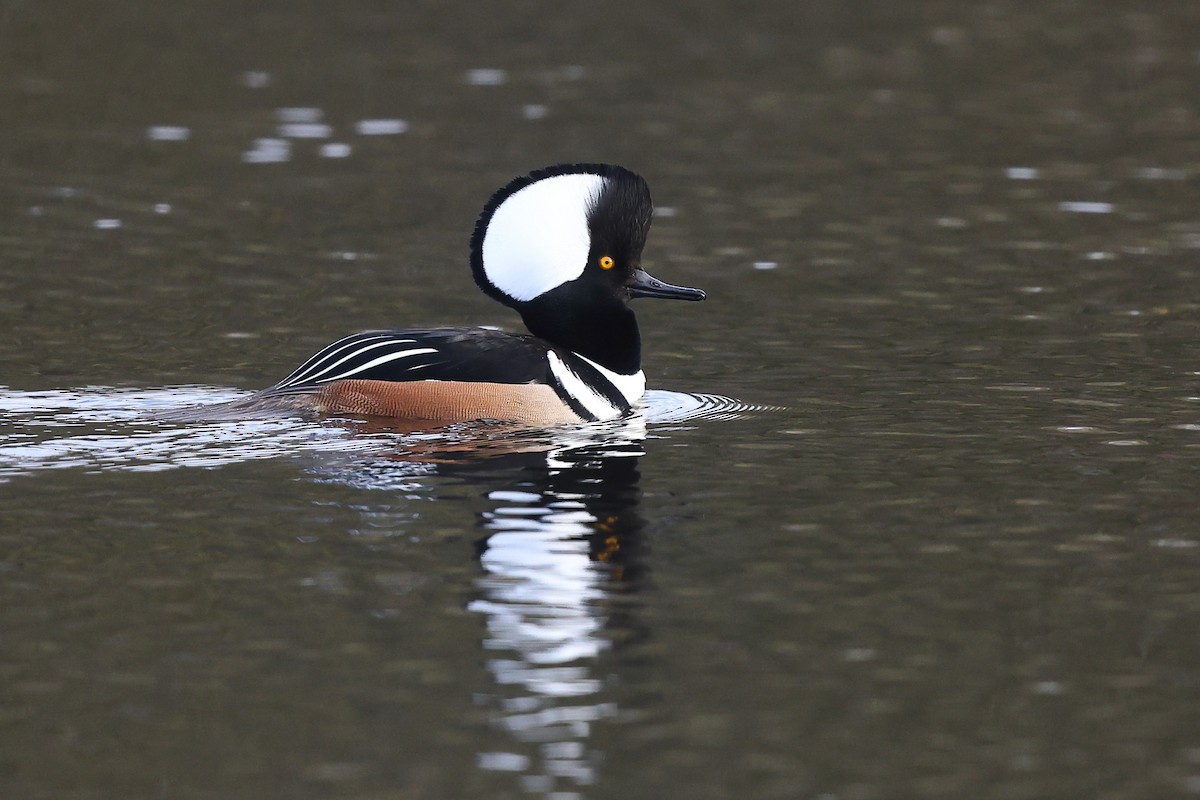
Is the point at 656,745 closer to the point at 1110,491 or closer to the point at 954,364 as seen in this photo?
the point at 1110,491

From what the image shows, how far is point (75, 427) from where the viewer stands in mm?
10203

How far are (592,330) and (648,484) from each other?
1767mm

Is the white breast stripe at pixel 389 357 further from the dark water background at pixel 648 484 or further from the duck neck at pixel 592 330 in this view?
the duck neck at pixel 592 330

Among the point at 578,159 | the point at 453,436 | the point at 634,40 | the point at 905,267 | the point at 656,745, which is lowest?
the point at 656,745

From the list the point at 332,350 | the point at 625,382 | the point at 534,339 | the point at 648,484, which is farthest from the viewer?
the point at 625,382

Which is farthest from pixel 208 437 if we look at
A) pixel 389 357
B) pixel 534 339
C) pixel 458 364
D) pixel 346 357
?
pixel 534 339

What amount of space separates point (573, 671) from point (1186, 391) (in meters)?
5.90

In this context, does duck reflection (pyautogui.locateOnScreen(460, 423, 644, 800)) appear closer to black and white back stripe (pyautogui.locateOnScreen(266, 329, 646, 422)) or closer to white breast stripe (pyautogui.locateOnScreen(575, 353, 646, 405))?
black and white back stripe (pyautogui.locateOnScreen(266, 329, 646, 422))

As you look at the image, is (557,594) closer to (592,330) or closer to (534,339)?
(534,339)

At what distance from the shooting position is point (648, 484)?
938 centimetres

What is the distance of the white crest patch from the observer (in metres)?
10.4

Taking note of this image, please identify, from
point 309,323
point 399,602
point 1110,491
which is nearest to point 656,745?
point 399,602

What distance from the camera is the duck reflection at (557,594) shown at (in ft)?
20.1

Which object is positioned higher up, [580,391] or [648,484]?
[580,391]
